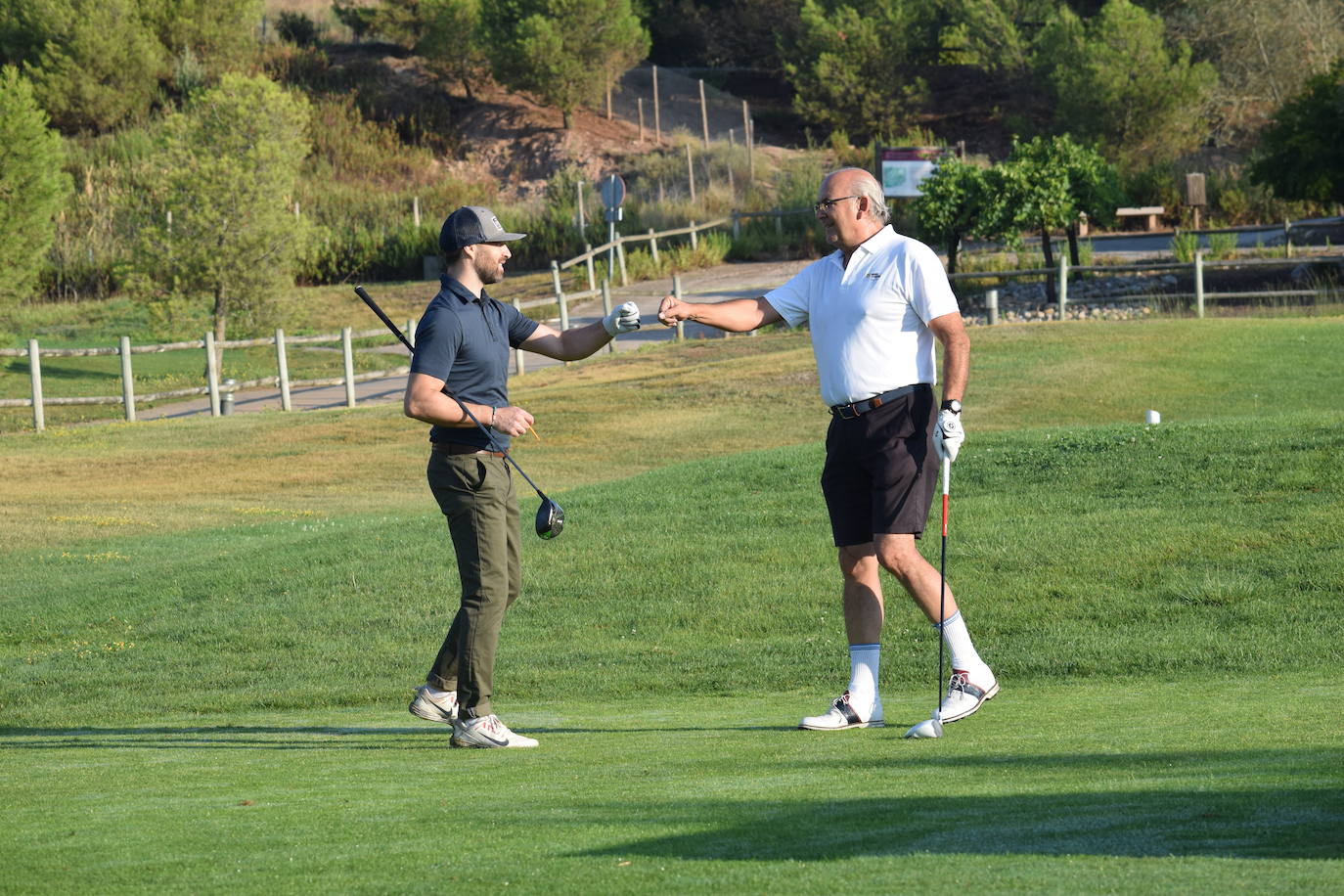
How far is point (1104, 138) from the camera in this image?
61.2 meters

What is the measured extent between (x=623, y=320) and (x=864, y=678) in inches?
80.4

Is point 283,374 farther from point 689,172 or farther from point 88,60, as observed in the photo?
point 88,60

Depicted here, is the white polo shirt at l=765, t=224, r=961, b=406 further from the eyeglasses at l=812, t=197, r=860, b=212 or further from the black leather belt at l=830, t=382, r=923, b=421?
the eyeglasses at l=812, t=197, r=860, b=212

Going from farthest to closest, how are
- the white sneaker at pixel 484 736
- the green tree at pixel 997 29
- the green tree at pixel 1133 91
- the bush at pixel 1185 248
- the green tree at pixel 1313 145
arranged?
the green tree at pixel 997 29 < the green tree at pixel 1133 91 < the bush at pixel 1185 248 < the green tree at pixel 1313 145 < the white sneaker at pixel 484 736

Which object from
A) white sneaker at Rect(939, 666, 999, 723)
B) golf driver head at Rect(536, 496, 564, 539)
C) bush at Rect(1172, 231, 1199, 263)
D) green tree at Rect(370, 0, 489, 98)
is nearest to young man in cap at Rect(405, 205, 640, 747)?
golf driver head at Rect(536, 496, 564, 539)

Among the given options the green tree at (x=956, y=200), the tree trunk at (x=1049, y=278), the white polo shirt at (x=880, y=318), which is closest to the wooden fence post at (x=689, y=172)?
the green tree at (x=956, y=200)

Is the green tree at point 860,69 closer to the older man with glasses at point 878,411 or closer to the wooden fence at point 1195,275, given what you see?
the wooden fence at point 1195,275

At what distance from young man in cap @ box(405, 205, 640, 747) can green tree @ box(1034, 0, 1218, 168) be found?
55.4m

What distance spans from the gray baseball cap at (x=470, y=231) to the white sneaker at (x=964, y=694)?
286 cm

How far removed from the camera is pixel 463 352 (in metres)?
7.30

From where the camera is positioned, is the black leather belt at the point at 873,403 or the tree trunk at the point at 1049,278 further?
the tree trunk at the point at 1049,278

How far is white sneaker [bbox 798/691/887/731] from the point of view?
7160 millimetres

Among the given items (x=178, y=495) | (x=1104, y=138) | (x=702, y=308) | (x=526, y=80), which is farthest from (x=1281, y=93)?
(x=702, y=308)

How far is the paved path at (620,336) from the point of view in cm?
3428
